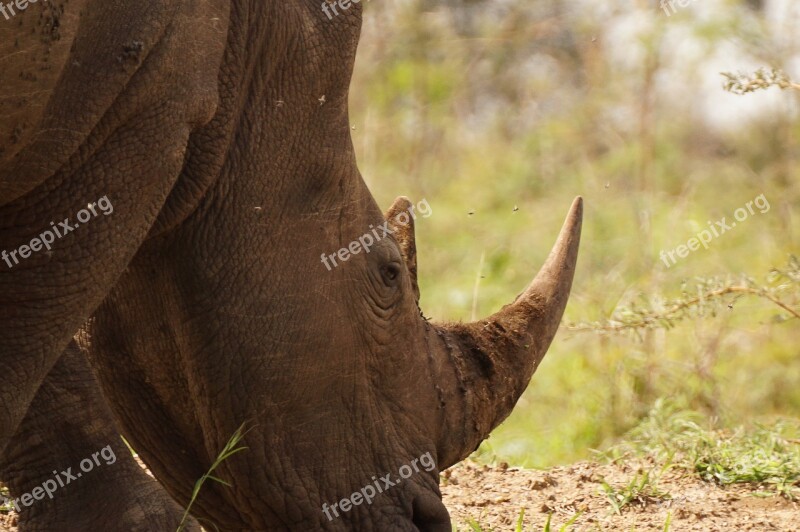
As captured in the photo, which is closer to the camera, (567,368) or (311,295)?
(311,295)

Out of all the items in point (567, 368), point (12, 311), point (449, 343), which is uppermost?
point (12, 311)

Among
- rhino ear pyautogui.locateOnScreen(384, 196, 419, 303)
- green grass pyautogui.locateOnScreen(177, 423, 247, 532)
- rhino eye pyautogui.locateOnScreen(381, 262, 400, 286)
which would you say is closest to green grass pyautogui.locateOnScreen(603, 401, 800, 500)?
rhino ear pyautogui.locateOnScreen(384, 196, 419, 303)

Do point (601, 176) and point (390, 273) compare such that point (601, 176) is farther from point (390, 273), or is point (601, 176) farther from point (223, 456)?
point (223, 456)

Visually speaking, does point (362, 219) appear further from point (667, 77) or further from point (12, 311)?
point (667, 77)

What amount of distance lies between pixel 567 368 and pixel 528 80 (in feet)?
24.3

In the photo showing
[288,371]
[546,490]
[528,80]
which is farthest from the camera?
[528,80]

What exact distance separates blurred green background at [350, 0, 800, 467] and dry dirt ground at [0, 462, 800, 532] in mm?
574

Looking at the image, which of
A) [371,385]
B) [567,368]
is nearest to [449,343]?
[371,385]

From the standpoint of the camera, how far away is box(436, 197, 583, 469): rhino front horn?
419 cm

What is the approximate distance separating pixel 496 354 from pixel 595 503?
129 centimetres

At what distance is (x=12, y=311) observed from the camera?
349 centimetres

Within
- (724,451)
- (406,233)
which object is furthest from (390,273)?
(724,451)

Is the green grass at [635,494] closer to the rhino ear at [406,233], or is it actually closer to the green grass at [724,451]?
the green grass at [724,451]

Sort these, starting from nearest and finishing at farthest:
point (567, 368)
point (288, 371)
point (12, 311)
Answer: point (12, 311) → point (288, 371) → point (567, 368)
